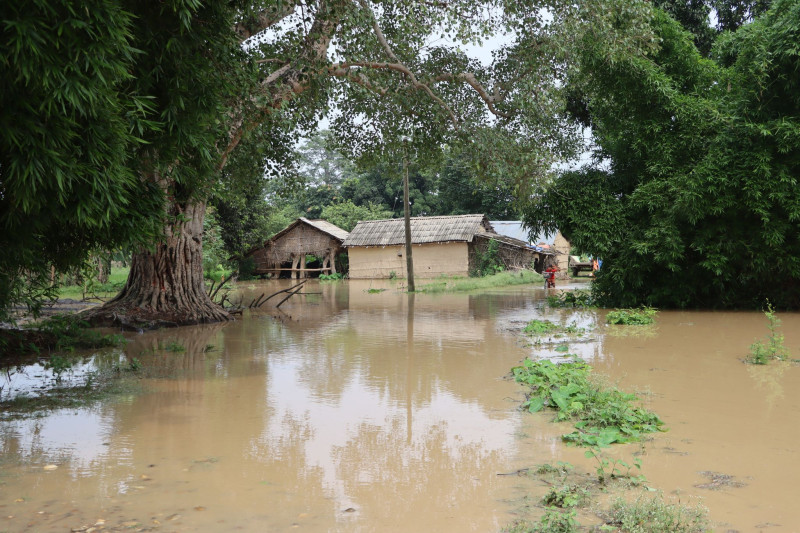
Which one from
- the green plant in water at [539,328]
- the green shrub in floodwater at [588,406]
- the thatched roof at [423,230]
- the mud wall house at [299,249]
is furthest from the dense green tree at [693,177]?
the mud wall house at [299,249]

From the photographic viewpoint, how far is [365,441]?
17.7ft

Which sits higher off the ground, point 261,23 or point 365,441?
point 261,23

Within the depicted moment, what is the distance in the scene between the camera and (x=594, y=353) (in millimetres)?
9461

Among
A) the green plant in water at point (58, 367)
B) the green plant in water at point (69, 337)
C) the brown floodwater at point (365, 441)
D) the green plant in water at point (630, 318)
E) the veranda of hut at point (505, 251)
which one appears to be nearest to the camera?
the brown floodwater at point (365, 441)

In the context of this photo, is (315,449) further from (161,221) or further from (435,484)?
(161,221)

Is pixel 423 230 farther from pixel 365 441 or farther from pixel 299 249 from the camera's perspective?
pixel 365 441

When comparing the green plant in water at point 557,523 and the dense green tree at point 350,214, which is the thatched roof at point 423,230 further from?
the green plant in water at point 557,523

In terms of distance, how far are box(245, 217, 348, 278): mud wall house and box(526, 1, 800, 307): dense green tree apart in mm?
21815

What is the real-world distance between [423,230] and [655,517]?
3068cm

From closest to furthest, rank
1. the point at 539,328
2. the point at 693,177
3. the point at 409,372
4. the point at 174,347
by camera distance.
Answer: the point at 409,372 < the point at 174,347 < the point at 539,328 < the point at 693,177

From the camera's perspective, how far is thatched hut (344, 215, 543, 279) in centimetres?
3259

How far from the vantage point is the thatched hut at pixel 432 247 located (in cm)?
3259

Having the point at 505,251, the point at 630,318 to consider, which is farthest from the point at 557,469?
the point at 505,251

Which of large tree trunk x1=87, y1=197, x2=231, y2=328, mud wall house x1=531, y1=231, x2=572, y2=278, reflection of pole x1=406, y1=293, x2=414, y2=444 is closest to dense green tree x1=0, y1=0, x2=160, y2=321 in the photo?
reflection of pole x1=406, y1=293, x2=414, y2=444
